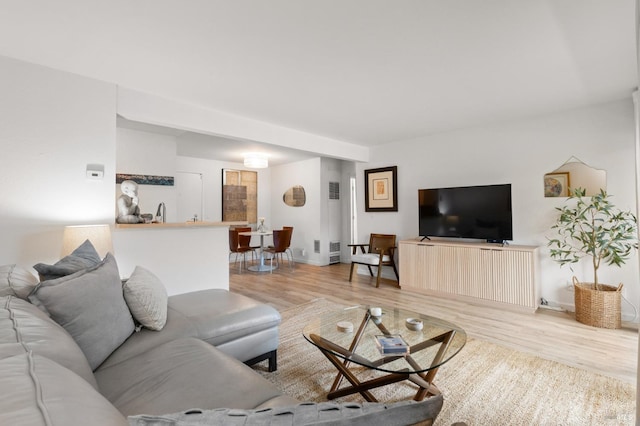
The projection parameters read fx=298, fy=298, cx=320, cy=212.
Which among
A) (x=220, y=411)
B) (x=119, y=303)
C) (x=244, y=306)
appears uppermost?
(x=220, y=411)

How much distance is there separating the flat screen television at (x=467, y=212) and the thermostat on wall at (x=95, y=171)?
4.01m

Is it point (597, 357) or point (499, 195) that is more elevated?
point (499, 195)

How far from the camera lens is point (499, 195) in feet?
12.6

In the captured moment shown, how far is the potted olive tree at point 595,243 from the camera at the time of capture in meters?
3.01

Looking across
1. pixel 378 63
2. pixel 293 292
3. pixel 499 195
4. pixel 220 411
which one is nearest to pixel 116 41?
pixel 378 63

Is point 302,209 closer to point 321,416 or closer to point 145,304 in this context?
point 145,304

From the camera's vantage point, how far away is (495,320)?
3.28m

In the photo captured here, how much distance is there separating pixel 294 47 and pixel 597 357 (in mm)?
3421

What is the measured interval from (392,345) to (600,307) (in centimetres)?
272

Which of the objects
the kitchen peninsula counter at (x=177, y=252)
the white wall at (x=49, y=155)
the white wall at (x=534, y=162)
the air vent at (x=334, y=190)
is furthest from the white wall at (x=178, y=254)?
the air vent at (x=334, y=190)

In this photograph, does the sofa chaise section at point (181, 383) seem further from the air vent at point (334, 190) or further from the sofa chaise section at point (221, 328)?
the air vent at point (334, 190)

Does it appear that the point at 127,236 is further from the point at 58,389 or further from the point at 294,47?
the point at 58,389

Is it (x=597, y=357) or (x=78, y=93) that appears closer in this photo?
(x=597, y=357)

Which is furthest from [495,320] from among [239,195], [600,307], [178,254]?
[239,195]
